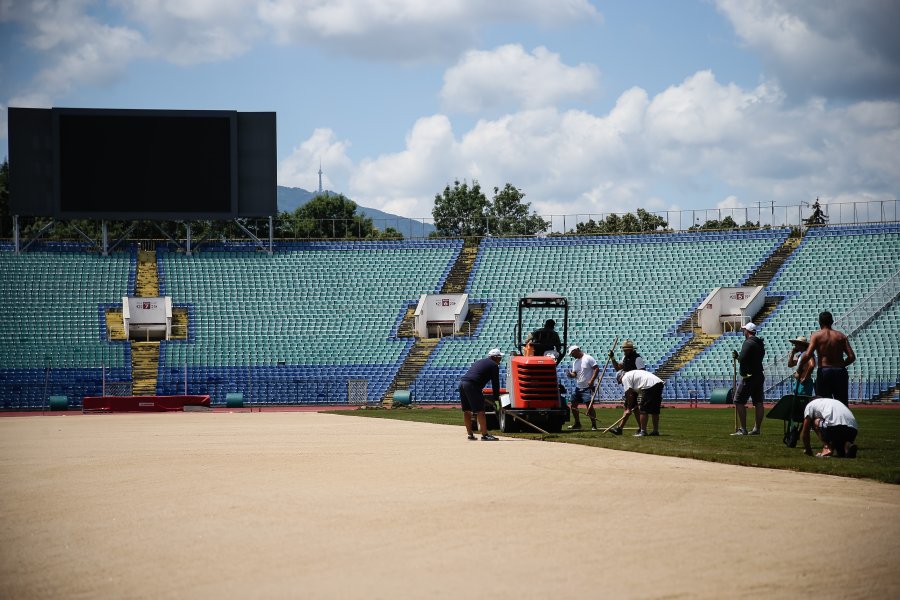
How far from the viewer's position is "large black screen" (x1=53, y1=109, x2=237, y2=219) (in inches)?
2126

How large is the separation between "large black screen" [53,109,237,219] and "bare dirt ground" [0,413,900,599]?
40.0 metres

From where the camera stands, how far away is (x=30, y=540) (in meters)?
9.38

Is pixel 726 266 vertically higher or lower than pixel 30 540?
higher

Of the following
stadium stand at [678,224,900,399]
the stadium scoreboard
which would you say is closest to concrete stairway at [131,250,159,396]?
the stadium scoreboard

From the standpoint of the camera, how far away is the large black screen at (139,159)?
54.0 meters

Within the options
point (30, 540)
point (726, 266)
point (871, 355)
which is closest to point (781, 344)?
point (871, 355)

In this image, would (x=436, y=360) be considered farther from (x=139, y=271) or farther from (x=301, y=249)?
(x=139, y=271)

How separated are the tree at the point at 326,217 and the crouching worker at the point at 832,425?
70657 millimetres

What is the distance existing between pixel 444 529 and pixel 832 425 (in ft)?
25.1

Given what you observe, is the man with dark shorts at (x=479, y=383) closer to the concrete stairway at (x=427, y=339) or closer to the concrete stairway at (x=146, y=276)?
the concrete stairway at (x=427, y=339)

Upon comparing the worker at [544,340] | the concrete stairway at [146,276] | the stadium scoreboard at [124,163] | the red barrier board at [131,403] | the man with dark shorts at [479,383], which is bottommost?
the red barrier board at [131,403]

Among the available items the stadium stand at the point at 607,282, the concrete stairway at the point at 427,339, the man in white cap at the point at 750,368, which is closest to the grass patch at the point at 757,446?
the man in white cap at the point at 750,368

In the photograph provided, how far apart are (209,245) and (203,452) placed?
44.3 metres

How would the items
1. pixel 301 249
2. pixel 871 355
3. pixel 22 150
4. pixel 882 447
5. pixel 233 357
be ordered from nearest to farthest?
pixel 882 447
pixel 871 355
pixel 233 357
pixel 22 150
pixel 301 249
